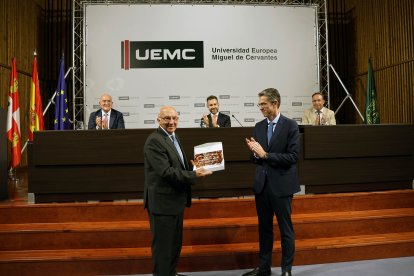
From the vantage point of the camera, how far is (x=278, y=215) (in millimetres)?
3051

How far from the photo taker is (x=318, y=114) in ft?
16.6

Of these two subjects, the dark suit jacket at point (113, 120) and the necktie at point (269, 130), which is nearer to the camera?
the necktie at point (269, 130)

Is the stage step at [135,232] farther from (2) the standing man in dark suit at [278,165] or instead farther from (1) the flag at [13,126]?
(1) the flag at [13,126]

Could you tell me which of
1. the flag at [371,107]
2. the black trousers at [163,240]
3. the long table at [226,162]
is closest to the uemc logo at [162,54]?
the flag at [371,107]

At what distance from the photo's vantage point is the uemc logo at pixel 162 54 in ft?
23.7

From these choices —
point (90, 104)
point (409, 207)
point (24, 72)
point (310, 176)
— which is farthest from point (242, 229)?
point (24, 72)

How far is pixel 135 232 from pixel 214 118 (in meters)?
1.92

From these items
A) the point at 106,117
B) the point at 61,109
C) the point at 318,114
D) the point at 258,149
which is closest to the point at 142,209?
the point at 106,117

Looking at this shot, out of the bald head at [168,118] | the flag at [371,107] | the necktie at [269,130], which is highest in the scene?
the flag at [371,107]

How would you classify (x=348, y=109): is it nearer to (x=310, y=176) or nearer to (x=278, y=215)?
(x=310, y=176)

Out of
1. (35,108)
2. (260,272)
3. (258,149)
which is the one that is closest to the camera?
(258,149)

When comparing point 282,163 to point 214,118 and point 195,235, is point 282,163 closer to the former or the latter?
point 195,235

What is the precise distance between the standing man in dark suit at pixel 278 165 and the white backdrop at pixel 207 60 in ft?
14.3

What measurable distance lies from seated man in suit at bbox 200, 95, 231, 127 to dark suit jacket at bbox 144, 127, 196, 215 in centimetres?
222
